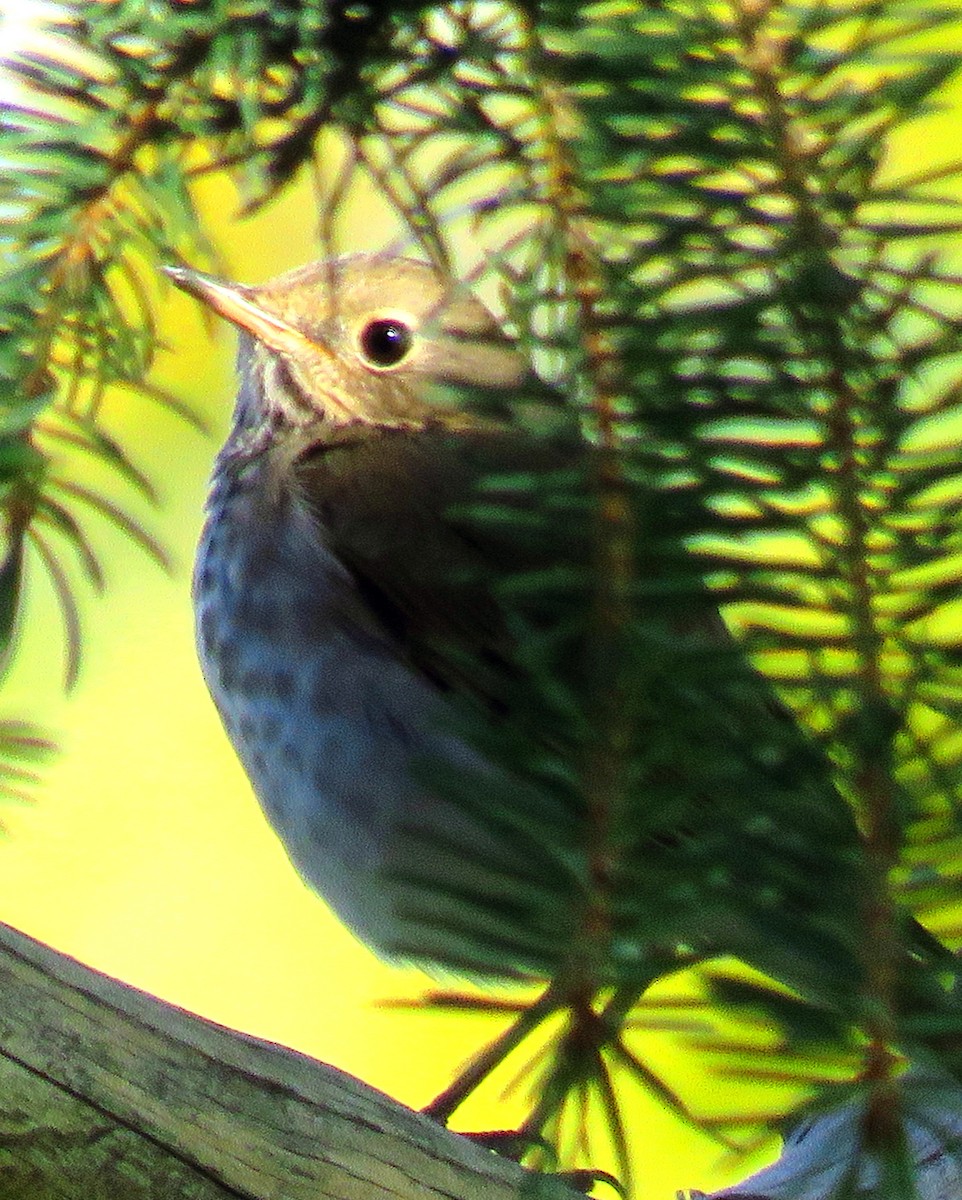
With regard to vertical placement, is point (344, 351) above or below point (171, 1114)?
above

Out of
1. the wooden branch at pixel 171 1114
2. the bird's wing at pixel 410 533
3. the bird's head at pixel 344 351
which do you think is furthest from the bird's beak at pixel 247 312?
the wooden branch at pixel 171 1114

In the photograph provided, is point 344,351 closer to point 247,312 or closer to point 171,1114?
point 247,312

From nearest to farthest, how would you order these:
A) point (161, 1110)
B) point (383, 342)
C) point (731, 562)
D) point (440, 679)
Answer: point (731, 562)
point (161, 1110)
point (440, 679)
point (383, 342)

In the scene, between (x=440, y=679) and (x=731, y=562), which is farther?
(x=440, y=679)

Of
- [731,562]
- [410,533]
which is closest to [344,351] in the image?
[410,533]

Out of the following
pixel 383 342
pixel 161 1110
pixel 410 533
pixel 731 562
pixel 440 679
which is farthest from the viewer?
pixel 383 342

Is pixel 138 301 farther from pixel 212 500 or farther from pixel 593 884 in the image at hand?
pixel 212 500

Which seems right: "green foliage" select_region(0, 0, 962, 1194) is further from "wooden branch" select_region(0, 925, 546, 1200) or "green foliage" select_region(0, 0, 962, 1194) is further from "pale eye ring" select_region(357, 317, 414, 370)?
"pale eye ring" select_region(357, 317, 414, 370)
